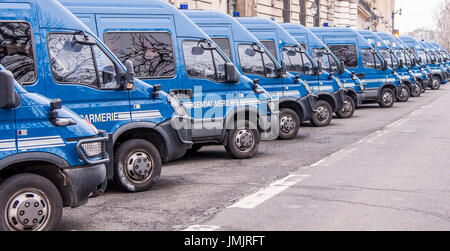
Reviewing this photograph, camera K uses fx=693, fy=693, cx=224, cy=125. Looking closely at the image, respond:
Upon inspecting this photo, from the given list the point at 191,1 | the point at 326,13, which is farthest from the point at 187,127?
the point at 326,13

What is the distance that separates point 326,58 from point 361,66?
386cm

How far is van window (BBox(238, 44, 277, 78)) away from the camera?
534 inches

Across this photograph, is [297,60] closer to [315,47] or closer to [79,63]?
[315,47]

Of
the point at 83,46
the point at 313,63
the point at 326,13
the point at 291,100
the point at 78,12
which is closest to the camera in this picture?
the point at 83,46

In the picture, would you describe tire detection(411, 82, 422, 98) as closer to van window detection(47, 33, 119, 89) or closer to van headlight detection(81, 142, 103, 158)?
van window detection(47, 33, 119, 89)

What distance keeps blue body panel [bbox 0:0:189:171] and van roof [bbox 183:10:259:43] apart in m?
4.32

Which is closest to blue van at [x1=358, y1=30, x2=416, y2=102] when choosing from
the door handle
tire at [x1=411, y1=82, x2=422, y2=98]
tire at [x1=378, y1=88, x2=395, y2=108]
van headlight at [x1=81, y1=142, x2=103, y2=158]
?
tire at [x1=378, y1=88, x2=395, y2=108]

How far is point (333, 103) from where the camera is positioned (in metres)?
18.0

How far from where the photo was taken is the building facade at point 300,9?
29422 millimetres

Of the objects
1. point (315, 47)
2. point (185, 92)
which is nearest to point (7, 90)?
point (185, 92)

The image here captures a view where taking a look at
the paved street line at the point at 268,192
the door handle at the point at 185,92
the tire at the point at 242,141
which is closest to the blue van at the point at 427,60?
the tire at the point at 242,141

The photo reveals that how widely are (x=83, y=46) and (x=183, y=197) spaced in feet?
7.02

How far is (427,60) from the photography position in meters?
38.5

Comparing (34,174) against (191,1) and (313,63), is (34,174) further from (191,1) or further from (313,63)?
(191,1)
